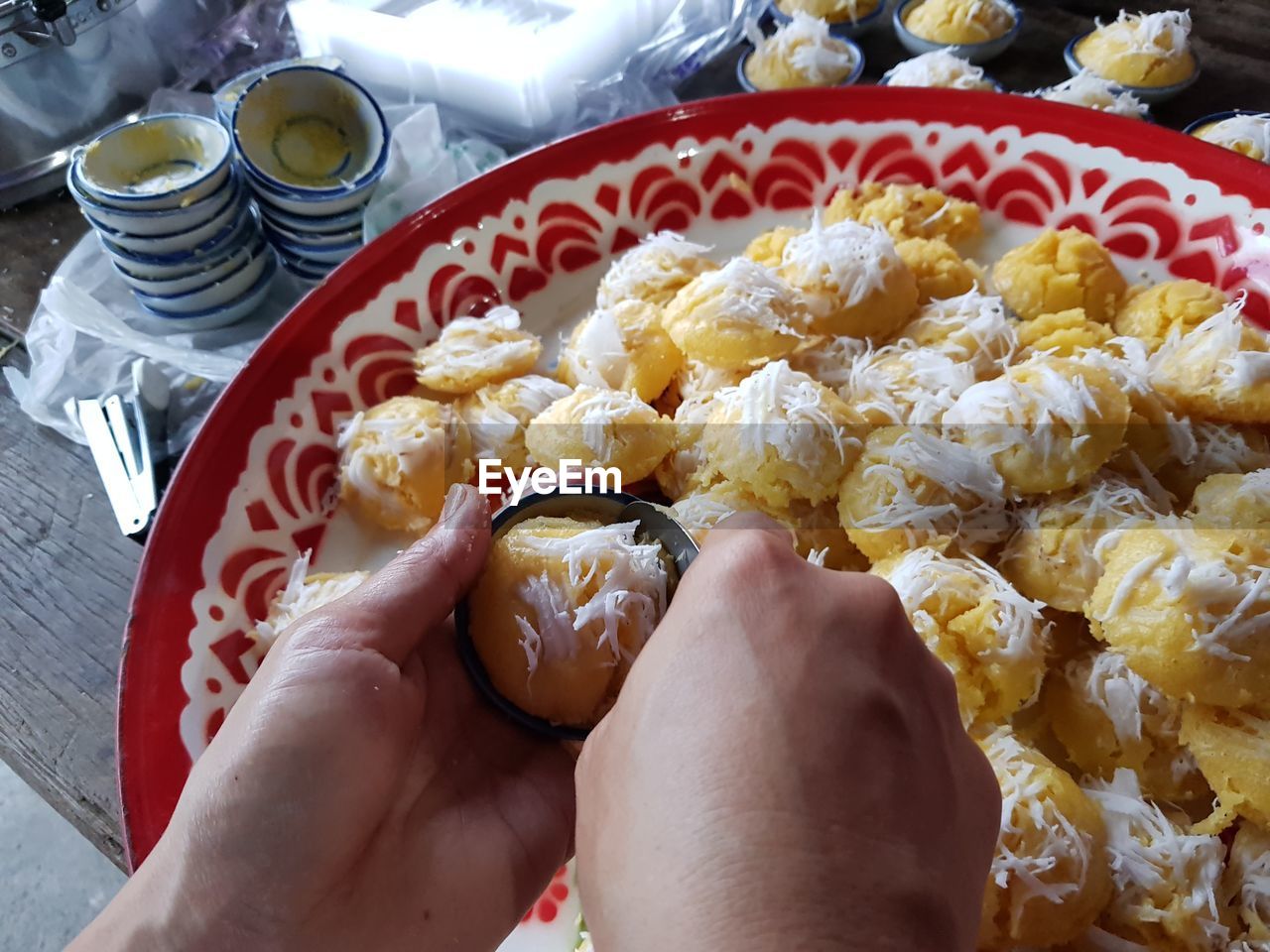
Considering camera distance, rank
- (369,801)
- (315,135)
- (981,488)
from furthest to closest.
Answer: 1. (315,135)
2. (981,488)
3. (369,801)

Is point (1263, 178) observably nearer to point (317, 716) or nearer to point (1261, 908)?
point (1261, 908)

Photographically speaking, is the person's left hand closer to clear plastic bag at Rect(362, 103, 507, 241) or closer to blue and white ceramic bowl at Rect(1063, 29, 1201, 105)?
clear plastic bag at Rect(362, 103, 507, 241)

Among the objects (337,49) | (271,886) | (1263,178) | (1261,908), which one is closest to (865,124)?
(1263,178)

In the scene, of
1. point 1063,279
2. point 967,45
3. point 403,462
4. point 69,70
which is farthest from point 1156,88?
point 69,70

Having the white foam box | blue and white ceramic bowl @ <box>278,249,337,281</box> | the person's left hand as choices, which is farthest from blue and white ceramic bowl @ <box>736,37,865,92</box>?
the person's left hand

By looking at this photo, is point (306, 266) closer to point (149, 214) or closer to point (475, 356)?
point (149, 214)

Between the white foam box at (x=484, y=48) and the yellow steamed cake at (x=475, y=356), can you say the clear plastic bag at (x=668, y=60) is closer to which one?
the white foam box at (x=484, y=48)

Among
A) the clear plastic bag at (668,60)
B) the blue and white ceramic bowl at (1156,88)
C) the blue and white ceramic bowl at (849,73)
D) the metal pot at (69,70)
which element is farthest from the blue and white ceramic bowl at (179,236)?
the blue and white ceramic bowl at (1156,88)

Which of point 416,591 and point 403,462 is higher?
point 416,591
